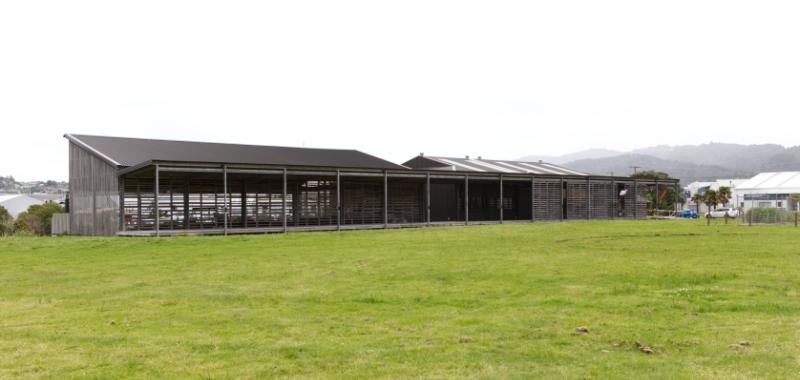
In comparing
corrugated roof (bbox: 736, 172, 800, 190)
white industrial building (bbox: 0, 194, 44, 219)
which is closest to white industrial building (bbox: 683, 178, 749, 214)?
corrugated roof (bbox: 736, 172, 800, 190)

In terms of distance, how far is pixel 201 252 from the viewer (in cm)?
1508

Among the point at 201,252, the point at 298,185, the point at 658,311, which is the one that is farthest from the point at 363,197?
the point at 658,311

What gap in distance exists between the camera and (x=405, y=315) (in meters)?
7.17

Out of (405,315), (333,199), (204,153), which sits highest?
(204,153)

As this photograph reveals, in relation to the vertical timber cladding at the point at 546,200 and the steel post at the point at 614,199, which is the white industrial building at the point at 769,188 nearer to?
the steel post at the point at 614,199

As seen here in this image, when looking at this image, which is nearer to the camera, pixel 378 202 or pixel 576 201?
pixel 378 202

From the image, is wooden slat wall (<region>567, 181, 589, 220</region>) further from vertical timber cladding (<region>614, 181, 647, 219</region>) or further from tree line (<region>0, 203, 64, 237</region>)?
tree line (<region>0, 203, 64, 237</region>)

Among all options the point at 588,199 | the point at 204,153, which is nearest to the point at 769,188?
the point at 588,199

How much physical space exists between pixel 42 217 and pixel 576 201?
172 feet

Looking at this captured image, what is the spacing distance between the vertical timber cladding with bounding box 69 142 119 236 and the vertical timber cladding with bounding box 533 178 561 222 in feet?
71.8

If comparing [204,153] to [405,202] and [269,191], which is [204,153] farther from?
[405,202]

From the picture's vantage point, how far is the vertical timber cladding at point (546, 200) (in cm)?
3309

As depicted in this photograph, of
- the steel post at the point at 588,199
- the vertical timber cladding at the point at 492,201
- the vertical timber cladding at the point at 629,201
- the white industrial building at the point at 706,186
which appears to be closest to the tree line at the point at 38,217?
the vertical timber cladding at the point at 492,201

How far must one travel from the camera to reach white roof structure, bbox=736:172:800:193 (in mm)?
52969
